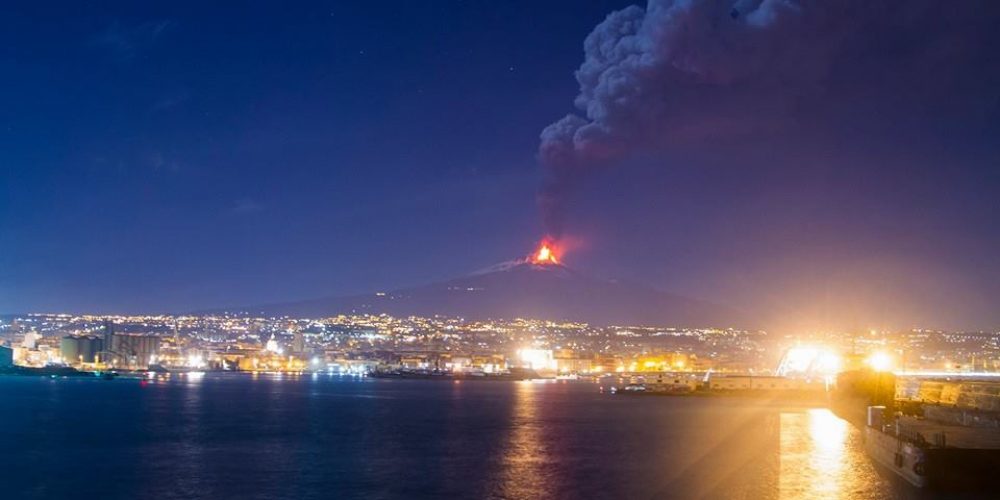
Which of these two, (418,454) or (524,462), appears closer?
(524,462)

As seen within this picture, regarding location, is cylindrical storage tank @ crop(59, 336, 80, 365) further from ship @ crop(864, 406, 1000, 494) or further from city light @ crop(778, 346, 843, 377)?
ship @ crop(864, 406, 1000, 494)

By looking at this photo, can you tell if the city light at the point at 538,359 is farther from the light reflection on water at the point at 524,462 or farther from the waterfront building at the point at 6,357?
the light reflection on water at the point at 524,462

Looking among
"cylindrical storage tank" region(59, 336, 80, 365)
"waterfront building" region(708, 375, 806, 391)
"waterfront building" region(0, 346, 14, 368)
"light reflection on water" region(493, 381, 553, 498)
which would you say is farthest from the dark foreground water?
"cylindrical storage tank" region(59, 336, 80, 365)

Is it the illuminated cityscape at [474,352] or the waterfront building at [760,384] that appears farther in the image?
the illuminated cityscape at [474,352]

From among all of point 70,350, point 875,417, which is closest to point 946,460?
point 875,417

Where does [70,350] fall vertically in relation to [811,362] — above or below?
below

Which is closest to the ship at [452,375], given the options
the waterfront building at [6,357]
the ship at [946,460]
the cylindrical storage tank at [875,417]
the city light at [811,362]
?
the city light at [811,362]

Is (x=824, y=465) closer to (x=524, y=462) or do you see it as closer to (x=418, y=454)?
(x=524, y=462)

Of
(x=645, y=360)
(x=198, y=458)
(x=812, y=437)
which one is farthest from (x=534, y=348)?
(x=198, y=458)
